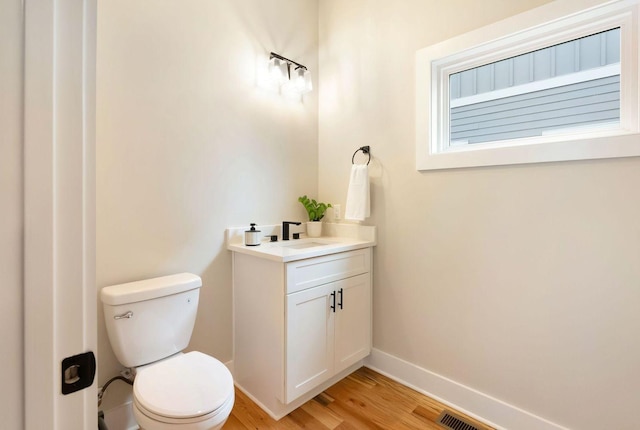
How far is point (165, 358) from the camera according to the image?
62.2 inches

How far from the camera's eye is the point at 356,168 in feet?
7.17

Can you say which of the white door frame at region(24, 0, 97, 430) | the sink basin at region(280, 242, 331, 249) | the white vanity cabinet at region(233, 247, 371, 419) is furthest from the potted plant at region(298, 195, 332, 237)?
the white door frame at region(24, 0, 97, 430)

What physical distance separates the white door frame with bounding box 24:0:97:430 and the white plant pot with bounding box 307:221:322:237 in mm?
1936

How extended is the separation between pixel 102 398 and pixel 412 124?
7.57ft

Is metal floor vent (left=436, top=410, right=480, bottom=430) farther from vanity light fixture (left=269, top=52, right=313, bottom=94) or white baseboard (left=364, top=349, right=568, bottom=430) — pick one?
vanity light fixture (left=269, top=52, right=313, bottom=94)

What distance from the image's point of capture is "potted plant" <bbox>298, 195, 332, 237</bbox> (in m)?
2.42

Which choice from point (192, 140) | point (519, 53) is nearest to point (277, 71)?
point (192, 140)

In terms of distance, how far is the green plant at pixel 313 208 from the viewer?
243 centimetres

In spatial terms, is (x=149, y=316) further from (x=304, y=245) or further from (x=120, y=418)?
(x=304, y=245)

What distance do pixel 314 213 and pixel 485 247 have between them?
3.99 ft

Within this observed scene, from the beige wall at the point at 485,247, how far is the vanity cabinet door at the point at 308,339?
19.3 inches

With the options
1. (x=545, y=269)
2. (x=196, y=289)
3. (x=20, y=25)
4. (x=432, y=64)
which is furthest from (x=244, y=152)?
(x=545, y=269)

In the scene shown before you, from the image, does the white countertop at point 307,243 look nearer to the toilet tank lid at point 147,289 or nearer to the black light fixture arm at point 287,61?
the toilet tank lid at point 147,289

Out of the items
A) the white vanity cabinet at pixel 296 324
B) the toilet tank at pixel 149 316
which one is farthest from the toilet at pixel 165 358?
the white vanity cabinet at pixel 296 324
